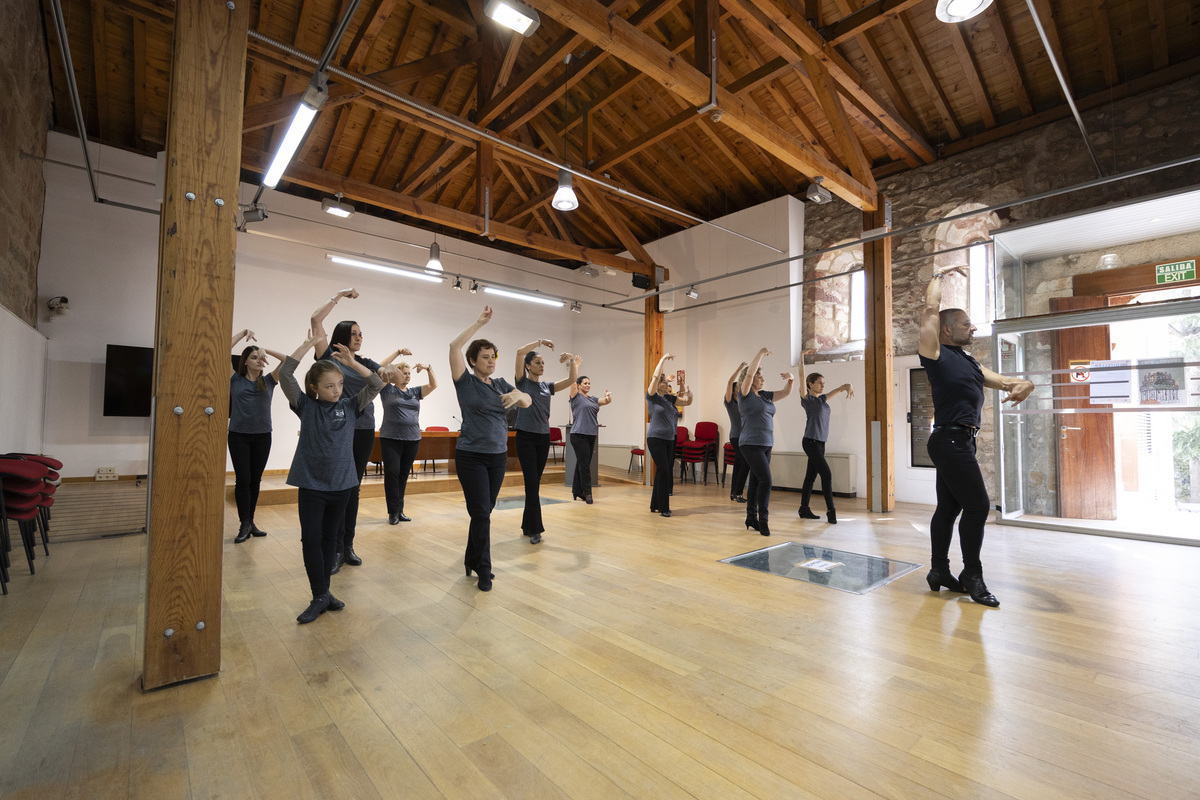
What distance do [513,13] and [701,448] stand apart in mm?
7149

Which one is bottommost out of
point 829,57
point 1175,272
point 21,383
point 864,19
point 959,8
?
point 21,383

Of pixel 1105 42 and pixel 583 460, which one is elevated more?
pixel 1105 42

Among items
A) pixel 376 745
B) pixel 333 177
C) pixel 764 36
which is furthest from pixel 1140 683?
pixel 333 177

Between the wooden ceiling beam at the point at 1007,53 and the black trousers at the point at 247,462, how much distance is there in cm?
849

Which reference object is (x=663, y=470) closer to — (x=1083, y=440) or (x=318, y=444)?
(x=318, y=444)

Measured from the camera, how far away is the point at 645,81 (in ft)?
26.1

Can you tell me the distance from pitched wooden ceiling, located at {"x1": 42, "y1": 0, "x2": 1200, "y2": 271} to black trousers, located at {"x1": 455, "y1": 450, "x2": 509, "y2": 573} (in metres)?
3.54

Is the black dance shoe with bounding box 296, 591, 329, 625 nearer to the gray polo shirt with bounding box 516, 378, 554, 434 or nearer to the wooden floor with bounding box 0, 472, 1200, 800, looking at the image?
the wooden floor with bounding box 0, 472, 1200, 800

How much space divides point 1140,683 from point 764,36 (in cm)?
603

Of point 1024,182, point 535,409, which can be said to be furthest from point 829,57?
point 535,409

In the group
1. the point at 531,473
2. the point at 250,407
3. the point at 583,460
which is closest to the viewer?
Result: the point at 250,407

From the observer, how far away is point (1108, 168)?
641 centimetres

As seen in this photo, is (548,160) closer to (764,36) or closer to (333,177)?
(764,36)

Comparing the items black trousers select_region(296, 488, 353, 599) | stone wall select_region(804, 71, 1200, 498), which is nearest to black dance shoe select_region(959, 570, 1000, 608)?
black trousers select_region(296, 488, 353, 599)
